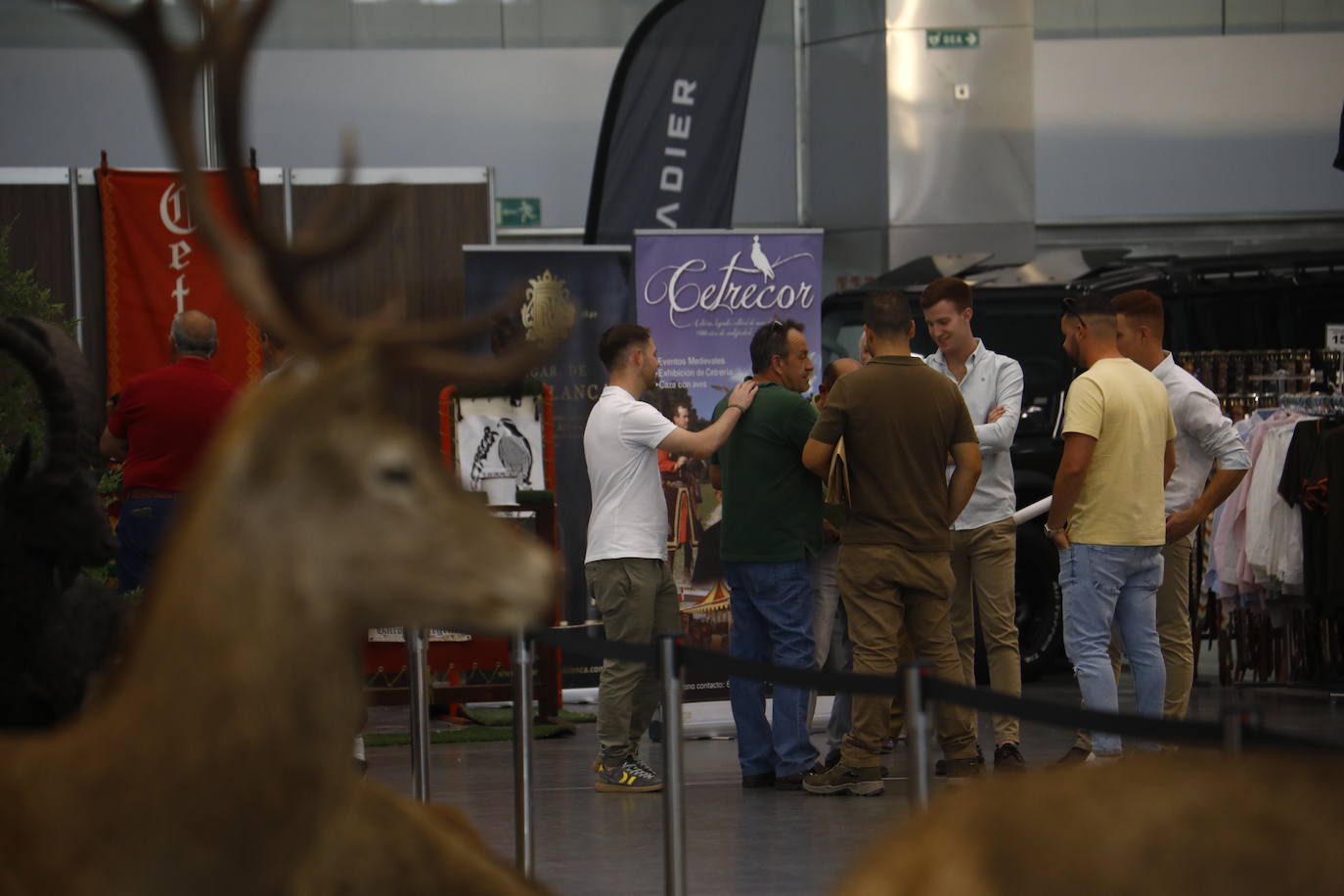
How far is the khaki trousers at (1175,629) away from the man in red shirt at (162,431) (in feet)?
11.8

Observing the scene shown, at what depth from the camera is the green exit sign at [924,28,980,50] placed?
639 inches

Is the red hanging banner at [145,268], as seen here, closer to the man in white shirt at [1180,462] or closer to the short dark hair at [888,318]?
the short dark hair at [888,318]

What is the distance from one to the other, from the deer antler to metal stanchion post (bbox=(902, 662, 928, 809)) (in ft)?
5.14

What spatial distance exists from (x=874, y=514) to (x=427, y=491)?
4718 mm

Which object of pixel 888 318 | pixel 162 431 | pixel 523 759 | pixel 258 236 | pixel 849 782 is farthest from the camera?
pixel 849 782

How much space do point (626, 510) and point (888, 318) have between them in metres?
1.32

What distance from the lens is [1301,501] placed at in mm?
9328

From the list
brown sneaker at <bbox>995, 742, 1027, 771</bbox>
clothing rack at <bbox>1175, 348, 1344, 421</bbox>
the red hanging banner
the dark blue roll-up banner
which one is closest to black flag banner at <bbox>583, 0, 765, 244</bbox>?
the dark blue roll-up banner

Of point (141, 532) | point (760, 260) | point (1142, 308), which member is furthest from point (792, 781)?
point (760, 260)

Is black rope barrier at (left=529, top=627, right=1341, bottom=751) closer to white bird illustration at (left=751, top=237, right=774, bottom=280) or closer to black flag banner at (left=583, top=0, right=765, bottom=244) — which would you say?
white bird illustration at (left=751, top=237, right=774, bottom=280)

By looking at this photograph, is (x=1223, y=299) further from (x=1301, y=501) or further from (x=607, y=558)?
(x=607, y=558)

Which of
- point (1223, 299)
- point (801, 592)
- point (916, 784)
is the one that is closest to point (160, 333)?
point (801, 592)

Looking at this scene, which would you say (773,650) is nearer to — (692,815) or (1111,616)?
(692,815)

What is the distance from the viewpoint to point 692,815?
22.1ft
